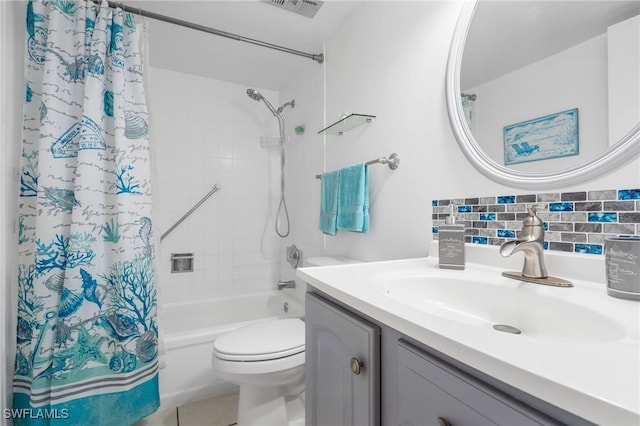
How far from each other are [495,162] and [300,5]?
1.25m

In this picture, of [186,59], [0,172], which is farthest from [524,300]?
[186,59]

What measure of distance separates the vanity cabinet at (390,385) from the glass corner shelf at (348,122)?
89 centimetres

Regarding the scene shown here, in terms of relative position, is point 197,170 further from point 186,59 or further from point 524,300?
point 524,300

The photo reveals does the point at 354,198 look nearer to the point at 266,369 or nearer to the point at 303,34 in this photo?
the point at 266,369

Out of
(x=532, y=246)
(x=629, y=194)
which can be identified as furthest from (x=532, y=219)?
(x=629, y=194)

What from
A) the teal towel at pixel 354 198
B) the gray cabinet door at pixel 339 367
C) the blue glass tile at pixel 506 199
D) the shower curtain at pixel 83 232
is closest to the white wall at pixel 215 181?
the shower curtain at pixel 83 232

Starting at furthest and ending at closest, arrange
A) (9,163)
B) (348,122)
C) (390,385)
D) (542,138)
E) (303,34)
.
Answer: (303,34) < (348,122) < (9,163) < (542,138) < (390,385)

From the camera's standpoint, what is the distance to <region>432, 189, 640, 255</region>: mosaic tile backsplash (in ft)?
1.95

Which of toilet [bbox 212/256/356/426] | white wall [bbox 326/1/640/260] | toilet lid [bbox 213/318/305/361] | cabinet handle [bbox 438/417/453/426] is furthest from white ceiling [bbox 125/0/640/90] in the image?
toilet lid [bbox 213/318/305/361]

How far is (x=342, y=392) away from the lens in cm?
61

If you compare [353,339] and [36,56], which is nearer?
[353,339]

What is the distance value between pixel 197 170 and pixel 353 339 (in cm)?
202

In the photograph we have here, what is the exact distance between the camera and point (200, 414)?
4.86ft

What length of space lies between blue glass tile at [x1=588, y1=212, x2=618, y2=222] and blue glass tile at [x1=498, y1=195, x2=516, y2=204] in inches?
6.5
